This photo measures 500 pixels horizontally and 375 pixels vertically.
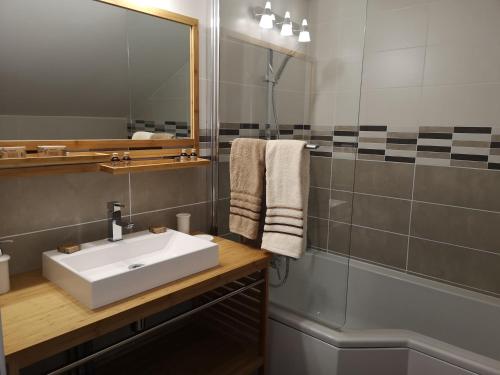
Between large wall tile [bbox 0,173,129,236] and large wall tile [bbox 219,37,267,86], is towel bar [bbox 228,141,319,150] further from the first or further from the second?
large wall tile [bbox 0,173,129,236]

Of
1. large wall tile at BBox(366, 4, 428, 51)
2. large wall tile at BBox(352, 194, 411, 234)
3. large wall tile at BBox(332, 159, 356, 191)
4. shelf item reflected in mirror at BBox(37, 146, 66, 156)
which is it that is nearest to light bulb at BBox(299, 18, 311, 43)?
large wall tile at BBox(366, 4, 428, 51)

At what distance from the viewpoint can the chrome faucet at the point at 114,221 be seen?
1636 mm

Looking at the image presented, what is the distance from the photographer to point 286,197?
174 cm

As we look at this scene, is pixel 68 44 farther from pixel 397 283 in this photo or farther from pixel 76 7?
pixel 397 283

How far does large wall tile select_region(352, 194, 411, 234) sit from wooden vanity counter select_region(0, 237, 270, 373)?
124cm

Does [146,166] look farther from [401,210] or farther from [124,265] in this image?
[401,210]

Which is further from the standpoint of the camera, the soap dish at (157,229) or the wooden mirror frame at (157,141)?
the soap dish at (157,229)

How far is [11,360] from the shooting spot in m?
1.00

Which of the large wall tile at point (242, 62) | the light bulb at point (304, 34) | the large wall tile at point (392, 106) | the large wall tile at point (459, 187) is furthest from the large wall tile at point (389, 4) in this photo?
the large wall tile at point (459, 187)

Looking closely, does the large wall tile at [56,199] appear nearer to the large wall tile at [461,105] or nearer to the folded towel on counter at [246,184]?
the folded towel on counter at [246,184]

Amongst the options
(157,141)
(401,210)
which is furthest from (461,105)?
(157,141)

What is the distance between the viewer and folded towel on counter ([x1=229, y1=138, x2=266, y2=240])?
186 centimetres

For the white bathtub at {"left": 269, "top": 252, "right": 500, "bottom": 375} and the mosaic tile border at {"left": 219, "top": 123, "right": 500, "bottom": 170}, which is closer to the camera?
the white bathtub at {"left": 269, "top": 252, "right": 500, "bottom": 375}

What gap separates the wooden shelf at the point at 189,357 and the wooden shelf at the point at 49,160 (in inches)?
37.9
